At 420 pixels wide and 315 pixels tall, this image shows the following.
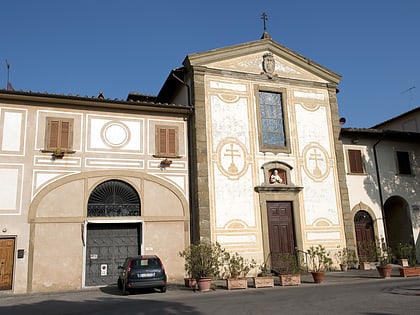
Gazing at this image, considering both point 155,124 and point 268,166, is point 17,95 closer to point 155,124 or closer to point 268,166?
point 155,124

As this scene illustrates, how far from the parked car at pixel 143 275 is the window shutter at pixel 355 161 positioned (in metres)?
11.3

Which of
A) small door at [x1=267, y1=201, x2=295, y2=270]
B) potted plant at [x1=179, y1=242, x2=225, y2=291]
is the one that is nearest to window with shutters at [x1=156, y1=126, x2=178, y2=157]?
potted plant at [x1=179, y1=242, x2=225, y2=291]

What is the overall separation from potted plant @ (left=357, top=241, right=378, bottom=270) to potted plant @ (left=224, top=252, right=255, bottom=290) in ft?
18.2

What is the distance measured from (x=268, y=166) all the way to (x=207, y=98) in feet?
12.8

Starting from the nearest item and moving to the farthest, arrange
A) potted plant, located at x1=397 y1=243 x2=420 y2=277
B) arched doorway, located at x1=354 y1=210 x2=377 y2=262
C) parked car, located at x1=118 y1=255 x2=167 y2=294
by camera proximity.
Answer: parked car, located at x1=118 y1=255 x2=167 y2=294
potted plant, located at x1=397 y1=243 x2=420 y2=277
arched doorway, located at x1=354 y1=210 x2=377 y2=262

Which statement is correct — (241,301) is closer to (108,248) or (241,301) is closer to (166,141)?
(108,248)

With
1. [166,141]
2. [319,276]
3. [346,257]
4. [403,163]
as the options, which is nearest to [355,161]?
[403,163]

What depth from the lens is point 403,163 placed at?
2083 centimetres

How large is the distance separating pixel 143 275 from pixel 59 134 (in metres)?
6.36

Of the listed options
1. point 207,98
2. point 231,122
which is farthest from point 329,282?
point 207,98

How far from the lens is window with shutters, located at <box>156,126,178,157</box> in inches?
647

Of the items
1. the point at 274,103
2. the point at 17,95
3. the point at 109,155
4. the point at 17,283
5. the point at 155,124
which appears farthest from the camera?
the point at 274,103

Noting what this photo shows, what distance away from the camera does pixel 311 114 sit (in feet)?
62.3

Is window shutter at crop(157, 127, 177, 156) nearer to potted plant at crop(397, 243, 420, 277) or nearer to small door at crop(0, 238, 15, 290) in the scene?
small door at crop(0, 238, 15, 290)
